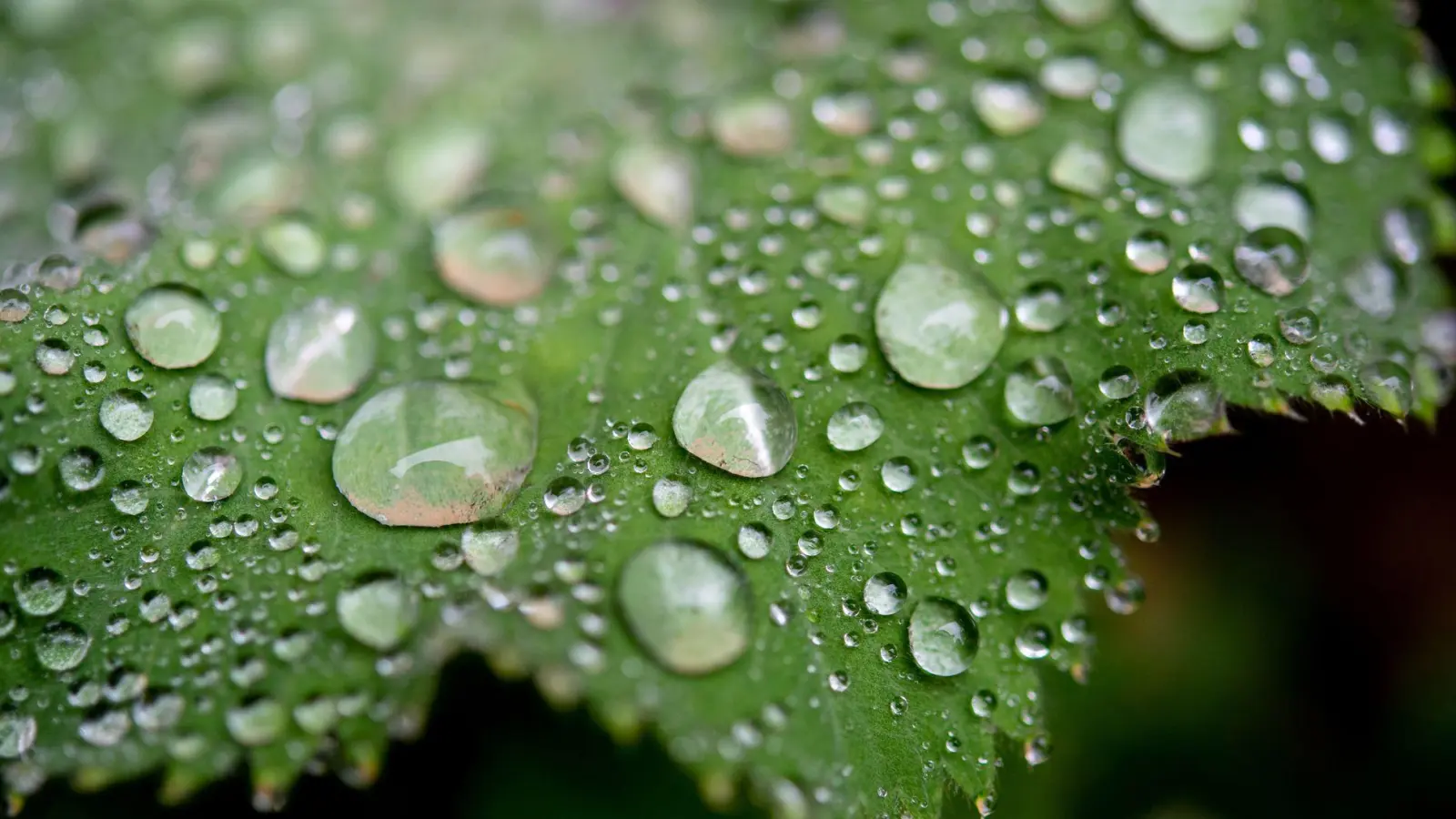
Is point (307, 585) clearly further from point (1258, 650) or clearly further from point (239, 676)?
point (1258, 650)

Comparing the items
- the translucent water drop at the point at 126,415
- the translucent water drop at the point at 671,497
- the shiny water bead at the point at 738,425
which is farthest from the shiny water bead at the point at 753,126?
the translucent water drop at the point at 126,415

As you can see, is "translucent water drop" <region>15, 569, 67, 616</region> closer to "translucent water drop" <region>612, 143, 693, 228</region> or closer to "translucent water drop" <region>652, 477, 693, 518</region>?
"translucent water drop" <region>652, 477, 693, 518</region>

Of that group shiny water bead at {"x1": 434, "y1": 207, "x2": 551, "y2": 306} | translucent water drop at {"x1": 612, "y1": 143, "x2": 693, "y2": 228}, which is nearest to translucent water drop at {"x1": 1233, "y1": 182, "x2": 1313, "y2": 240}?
translucent water drop at {"x1": 612, "y1": 143, "x2": 693, "y2": 228}

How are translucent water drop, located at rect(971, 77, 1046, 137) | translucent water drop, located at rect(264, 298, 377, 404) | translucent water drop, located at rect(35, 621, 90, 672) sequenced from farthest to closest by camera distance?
1. translucent water drop, located at rect(971, 77, 1046, 137)
2. translucent water drop, located at rect(264, 298, 377, 404)
3. translucent water drop, located at rect(35, 621, 90, 672)

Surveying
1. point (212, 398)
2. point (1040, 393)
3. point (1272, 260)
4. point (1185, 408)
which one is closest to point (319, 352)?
point (212, 398)

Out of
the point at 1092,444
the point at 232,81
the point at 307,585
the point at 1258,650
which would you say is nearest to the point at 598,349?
the point at 307,585

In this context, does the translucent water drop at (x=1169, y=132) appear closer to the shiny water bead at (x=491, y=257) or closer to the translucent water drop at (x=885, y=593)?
the translucent water drop at (x=885, y=593)

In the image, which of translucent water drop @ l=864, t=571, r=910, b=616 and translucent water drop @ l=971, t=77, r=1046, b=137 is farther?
translucent water drop @ l=971, t=77, r=1046, b=137
